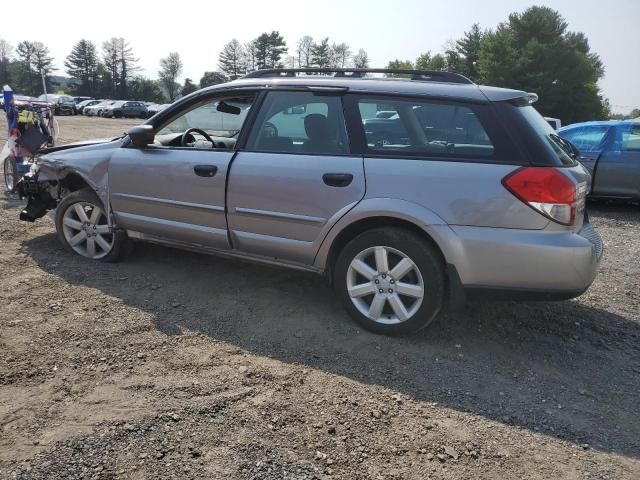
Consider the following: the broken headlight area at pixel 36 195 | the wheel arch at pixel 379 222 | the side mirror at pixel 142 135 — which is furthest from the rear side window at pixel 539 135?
the broken headlight area at pixel 36 195

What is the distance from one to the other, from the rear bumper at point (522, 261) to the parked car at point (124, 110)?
4851cm

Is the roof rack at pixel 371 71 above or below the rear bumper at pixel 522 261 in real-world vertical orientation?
above

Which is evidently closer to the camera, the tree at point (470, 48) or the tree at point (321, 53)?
the tree at point (470, 48)

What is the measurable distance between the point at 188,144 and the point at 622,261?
4812 millimetres

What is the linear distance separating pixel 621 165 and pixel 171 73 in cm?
9244

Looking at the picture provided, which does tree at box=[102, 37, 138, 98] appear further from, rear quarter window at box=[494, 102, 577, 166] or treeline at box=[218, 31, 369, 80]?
rear quarter window at box=[494, 102, 577, 166]

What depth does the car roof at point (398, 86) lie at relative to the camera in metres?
3.50

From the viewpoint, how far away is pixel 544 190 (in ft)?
10.4

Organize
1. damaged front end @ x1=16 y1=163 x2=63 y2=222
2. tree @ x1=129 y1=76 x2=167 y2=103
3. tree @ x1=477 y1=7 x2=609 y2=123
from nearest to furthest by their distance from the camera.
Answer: damaged front end @ x1=16 y1=163 x2=63 y2=222 < tree @ x1=477 y1=7 x2=609 y2=123 < tree @ x1=129 y1=76 x2=167 y2=103

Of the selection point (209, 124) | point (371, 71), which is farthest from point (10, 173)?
point (371, 71)

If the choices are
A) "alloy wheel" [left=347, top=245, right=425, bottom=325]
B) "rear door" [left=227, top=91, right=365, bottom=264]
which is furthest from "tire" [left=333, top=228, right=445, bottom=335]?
"rear door" [left=227, top=91, right=365, bottom=264]

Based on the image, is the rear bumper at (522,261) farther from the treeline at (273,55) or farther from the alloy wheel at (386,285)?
the treeline at (273,55)

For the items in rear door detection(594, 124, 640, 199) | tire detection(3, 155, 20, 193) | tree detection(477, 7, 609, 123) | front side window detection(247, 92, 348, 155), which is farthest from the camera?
tree detection(477, 7, 609, 123)

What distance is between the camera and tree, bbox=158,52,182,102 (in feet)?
297
